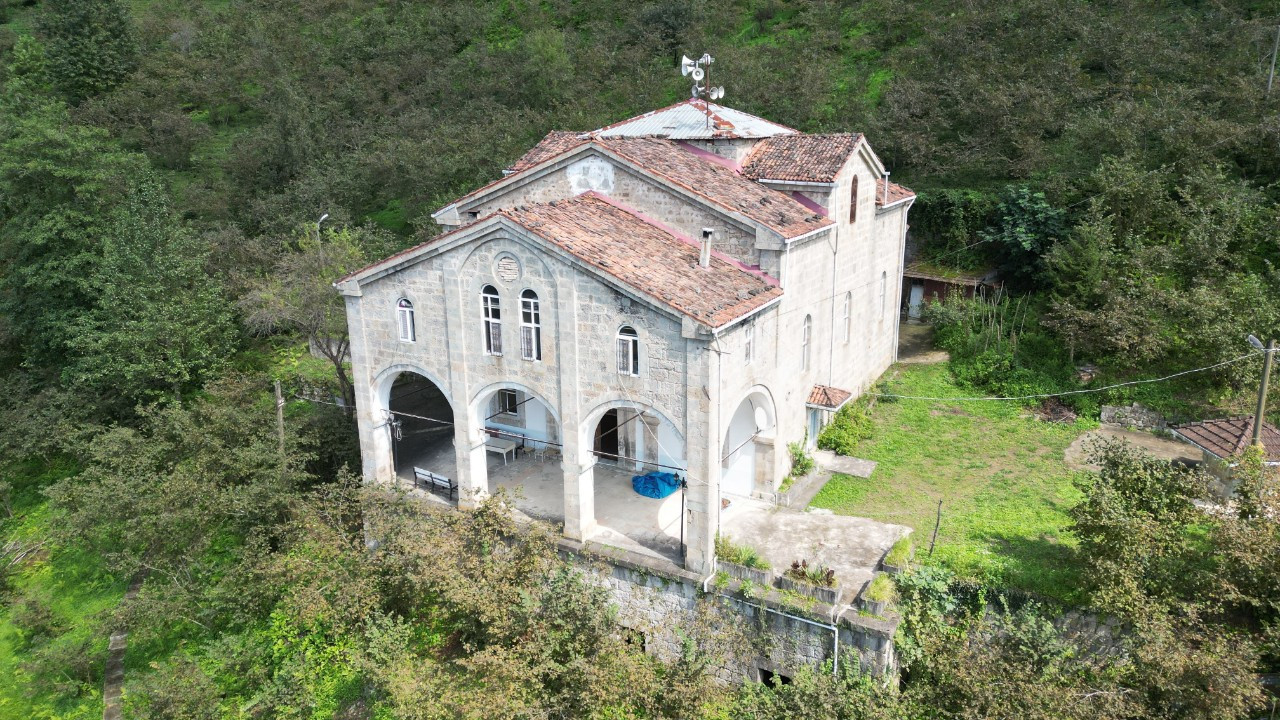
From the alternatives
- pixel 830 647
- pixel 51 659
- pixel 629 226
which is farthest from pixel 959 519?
pixel 51 659

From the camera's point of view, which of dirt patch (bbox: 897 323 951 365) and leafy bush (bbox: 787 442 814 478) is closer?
leafy bush (bbox: 787 442 814 478)

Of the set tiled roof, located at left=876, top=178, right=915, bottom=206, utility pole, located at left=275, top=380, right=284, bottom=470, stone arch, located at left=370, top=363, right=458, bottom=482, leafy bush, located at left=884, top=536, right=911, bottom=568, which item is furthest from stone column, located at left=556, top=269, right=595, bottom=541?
tiled roof, located at left=876, top=178, right=915, bottom=206

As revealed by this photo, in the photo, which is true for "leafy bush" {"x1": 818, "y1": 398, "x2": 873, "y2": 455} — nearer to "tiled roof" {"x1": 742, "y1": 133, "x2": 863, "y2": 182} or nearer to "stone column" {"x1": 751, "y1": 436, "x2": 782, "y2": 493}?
"stone column" {"x1": 751, "y1": 436, "x2": 782, "y2": 493}

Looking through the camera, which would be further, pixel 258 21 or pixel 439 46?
pixel 258 21

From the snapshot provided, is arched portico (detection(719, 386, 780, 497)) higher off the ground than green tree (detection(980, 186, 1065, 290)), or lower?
lower

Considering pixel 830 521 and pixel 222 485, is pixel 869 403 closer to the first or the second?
pixel 830 521

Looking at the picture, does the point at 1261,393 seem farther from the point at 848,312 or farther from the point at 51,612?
the point at 51,612
